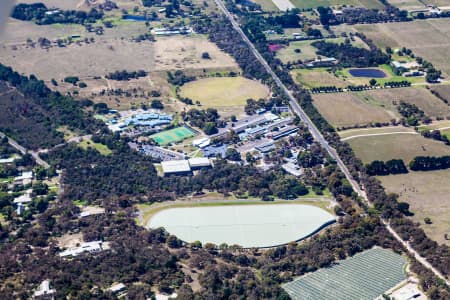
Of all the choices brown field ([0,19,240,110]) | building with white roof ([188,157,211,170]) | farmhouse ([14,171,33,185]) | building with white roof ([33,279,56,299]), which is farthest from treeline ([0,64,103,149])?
building with white roof ([33,279,56,299])

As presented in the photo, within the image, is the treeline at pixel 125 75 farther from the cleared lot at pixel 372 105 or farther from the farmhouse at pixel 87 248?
the farmhouse at pixel 87 248

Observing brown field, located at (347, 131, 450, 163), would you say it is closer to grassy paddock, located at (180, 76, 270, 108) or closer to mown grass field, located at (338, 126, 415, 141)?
mown grass field, located at (338, 126, 415, 141)

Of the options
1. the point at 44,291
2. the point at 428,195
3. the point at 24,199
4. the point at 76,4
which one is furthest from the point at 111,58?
the point at 44,291

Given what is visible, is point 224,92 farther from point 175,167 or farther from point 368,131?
point 175,167

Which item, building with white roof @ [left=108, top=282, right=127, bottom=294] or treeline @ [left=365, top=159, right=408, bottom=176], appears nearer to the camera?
building with white roof @ [left=108, top=282, right=127, bottom=294]

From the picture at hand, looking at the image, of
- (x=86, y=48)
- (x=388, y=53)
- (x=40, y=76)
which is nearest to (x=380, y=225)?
(x=388, y=53)

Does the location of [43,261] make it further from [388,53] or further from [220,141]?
[388,53]

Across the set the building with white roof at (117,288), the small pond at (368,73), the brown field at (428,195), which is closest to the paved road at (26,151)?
the building with white roof at (117,288)
